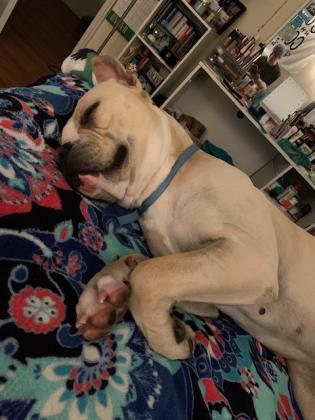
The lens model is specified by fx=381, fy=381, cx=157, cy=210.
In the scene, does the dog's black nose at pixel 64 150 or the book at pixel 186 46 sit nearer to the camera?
the dog's black nose at pixel 64 150

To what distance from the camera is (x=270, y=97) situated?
3.43 m

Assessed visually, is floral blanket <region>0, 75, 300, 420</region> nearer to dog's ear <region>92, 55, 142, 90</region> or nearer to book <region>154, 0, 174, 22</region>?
dog's ear <region>92, 55, 142, 90</region>

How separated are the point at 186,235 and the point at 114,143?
37 cm

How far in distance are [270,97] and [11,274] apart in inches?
126

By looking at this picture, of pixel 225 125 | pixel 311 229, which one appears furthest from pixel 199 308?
pixel 225 125

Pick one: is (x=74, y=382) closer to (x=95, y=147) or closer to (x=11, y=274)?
(x=11, y=274)

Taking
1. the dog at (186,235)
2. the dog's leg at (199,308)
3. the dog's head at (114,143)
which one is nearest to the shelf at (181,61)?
the dog at (186,235)

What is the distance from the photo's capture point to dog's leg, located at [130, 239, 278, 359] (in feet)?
2.93

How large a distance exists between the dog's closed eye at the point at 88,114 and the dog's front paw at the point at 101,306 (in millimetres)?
560

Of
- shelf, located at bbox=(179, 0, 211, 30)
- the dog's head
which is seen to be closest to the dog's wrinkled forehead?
the dog's head

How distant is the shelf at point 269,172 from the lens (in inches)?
141

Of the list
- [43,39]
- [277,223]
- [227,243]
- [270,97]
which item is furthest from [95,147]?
[43,39]

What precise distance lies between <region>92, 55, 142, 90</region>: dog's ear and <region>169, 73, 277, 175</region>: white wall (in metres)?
2.54

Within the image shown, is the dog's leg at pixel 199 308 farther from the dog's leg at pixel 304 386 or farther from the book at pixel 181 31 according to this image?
the book at pixel 181 31
